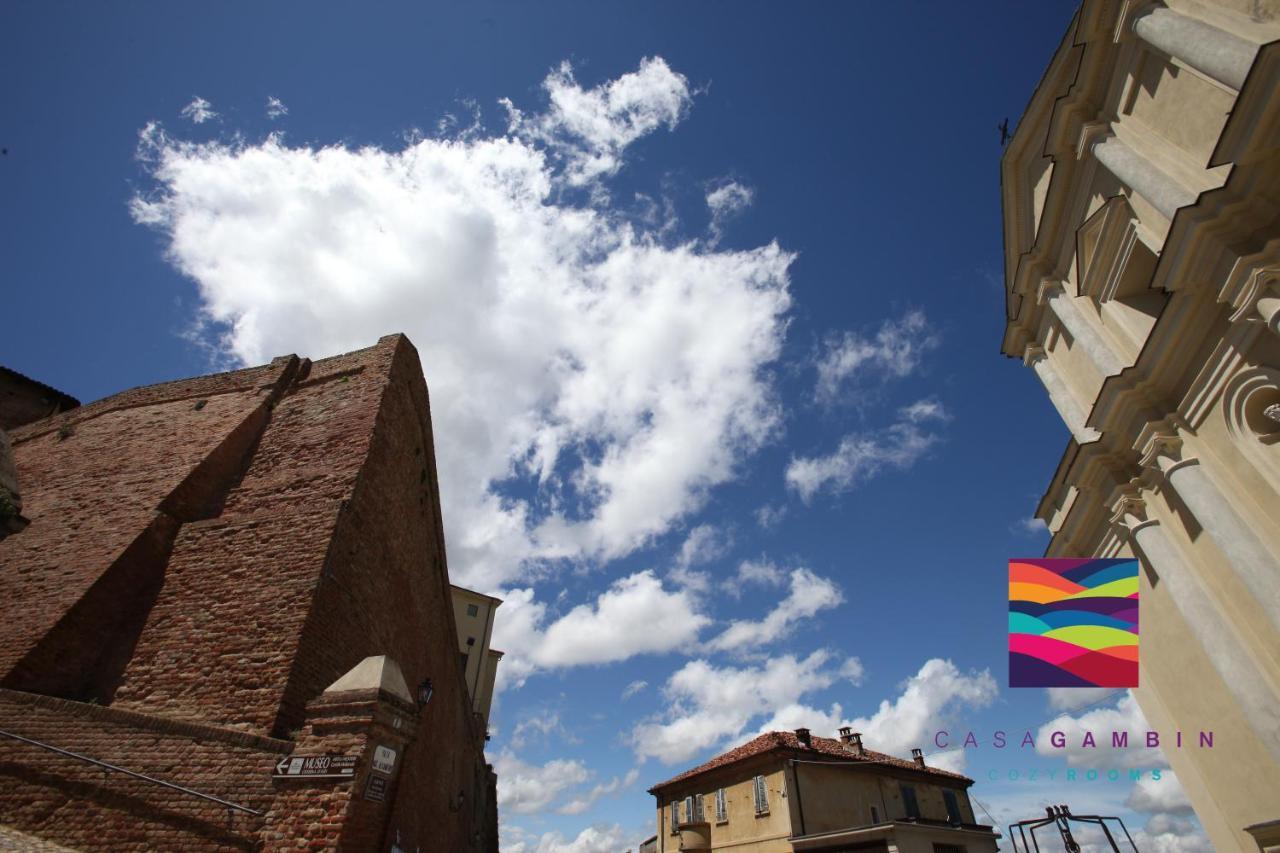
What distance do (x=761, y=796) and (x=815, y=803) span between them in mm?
1956

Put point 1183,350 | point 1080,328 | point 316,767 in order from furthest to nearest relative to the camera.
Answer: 1. point 1080,328
2. point 1183,350
3. point 316,767

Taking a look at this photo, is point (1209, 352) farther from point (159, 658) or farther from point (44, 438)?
point (44, 438)

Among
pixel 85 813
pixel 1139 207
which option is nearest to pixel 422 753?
pixel 85 813

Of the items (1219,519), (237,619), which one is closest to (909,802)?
(1219,519)

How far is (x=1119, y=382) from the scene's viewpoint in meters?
7.71

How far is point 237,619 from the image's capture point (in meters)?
7.29

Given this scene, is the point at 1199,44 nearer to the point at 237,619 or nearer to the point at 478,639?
the point at 237,619

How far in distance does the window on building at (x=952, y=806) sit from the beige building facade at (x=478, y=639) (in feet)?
70.7

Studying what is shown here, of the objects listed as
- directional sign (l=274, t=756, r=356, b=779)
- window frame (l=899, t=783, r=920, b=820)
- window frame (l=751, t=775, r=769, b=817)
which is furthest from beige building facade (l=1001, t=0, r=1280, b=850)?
window frame (l=899, t=783, r=920, b=820)

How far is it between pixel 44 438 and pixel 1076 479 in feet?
65.8

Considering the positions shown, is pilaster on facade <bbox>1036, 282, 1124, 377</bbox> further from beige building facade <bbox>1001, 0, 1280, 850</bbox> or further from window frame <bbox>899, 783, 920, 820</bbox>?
window frame <bbox>899, 783, 920, 820</bbox>

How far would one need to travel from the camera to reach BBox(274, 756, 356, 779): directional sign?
521 cm

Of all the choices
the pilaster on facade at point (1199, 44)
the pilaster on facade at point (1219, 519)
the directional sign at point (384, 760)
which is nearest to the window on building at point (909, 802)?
the pilaster on facade at point (1219, 519)

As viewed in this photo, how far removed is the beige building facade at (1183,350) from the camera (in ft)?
19.9
